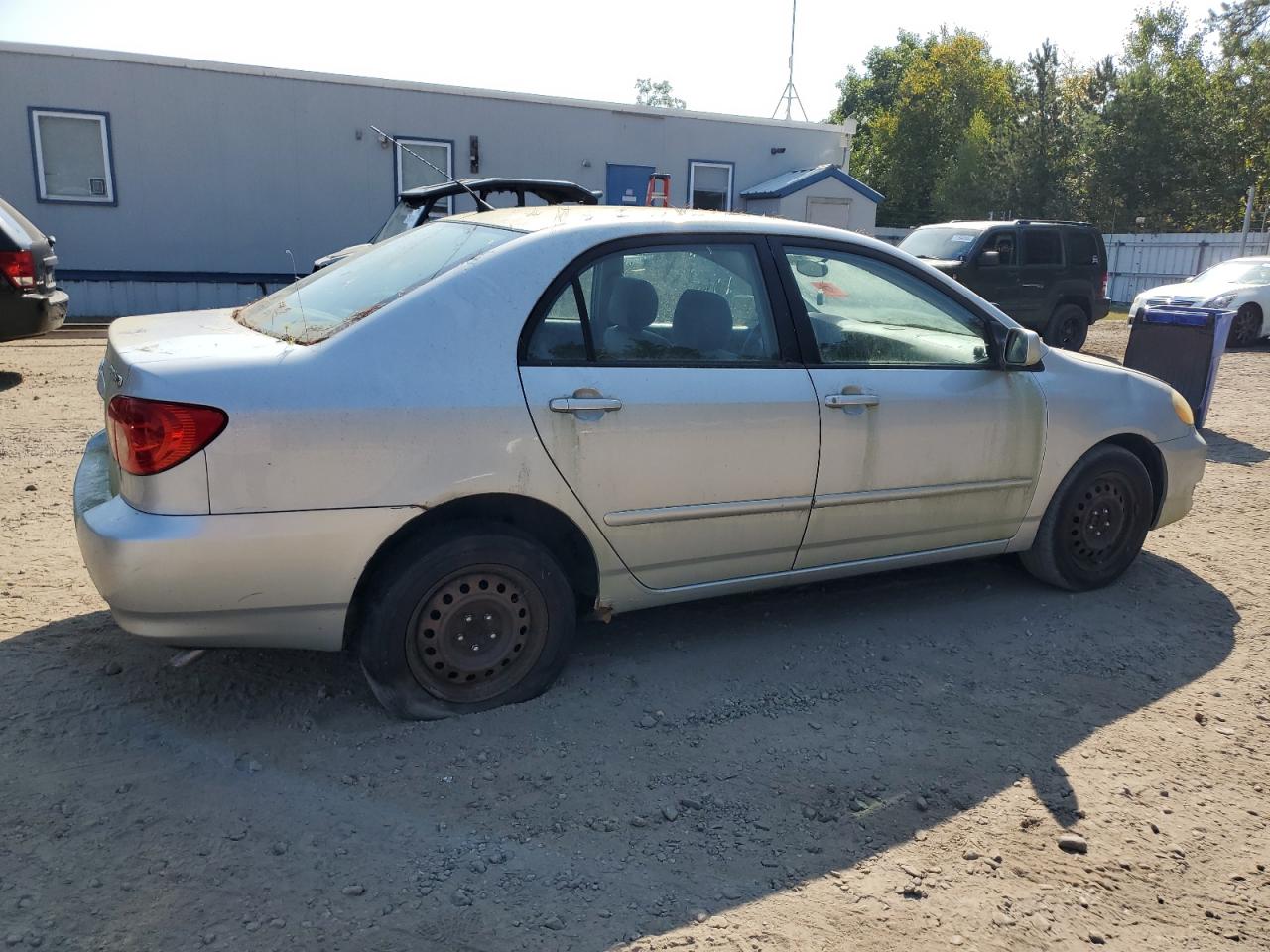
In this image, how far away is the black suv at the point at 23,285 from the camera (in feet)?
27.4

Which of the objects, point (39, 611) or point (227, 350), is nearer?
point (227, 350)

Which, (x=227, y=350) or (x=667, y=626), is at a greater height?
(x=227, y=350)

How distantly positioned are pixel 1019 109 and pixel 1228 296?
28.1 meters

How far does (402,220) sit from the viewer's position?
952 centimetres

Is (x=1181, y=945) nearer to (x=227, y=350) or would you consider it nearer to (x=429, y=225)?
(x=227, y=350)

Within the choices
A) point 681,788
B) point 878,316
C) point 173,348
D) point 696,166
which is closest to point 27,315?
point 173,348

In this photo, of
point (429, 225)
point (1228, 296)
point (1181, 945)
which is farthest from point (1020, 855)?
point (1228, 296)

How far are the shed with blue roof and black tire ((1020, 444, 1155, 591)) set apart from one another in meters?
15.2

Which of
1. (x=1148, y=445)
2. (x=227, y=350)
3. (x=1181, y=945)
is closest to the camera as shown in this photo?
(x=1181, y=945)

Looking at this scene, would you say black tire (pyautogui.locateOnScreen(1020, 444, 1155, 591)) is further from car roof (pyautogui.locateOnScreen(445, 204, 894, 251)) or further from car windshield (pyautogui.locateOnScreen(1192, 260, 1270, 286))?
car windshield (pyautogui.locateOnScreen(1192, 260, 1270, 286))

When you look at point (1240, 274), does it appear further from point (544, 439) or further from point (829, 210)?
point (544, 439)

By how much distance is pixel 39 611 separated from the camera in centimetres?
397

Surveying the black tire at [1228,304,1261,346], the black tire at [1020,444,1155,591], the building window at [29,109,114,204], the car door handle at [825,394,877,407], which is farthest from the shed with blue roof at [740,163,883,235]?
the car door handle at [825,394,877,407]

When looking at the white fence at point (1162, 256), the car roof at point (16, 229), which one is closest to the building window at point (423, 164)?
the car roof at point (16, 229)
